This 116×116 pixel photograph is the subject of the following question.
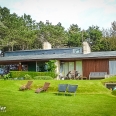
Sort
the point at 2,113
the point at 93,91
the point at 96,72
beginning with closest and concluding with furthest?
the point at 2,113 → the point at 93,91 → the point at 96,72

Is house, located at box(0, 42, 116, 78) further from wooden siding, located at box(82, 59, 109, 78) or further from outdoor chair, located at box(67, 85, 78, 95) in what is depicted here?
outdoor chair, located at box(67, 85, 78, 95)

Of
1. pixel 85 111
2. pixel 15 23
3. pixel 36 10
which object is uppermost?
pixel 15 23

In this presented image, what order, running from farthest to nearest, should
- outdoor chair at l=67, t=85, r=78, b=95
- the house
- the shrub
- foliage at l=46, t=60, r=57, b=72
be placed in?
foliage at l=46, t=60, r=57, b=72
the house
the shrub
outdoor chair at l=67, t=85, r=78, b=95

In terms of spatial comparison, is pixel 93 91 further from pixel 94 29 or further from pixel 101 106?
pixel 94 29

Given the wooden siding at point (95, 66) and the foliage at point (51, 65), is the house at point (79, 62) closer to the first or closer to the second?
the wooden siding at point (95, 66)

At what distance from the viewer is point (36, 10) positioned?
12734 mm

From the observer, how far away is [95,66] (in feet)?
98.7

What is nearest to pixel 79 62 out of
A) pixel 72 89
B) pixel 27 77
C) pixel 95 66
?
pixel 95 66

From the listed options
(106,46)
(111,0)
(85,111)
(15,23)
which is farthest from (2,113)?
(106,46)

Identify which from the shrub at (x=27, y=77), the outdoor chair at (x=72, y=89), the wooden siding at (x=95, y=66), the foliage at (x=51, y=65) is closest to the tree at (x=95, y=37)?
the wooden siding at (x=95, y=66)

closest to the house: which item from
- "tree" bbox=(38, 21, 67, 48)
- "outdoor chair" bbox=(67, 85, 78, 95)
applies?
"outdoor chair" bbox=(67, 85, 78, 95)

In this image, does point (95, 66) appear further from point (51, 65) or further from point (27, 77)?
point (27, 77)

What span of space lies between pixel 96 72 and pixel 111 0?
1716 centimetres

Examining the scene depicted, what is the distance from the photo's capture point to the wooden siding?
2960cm
